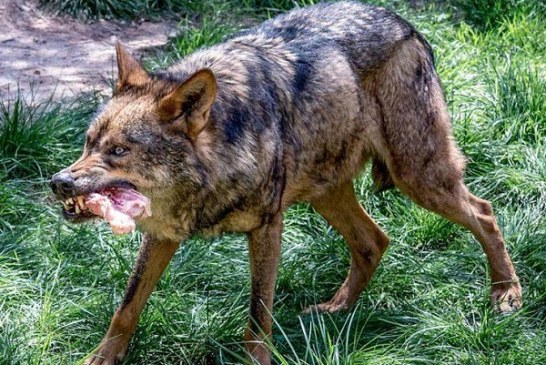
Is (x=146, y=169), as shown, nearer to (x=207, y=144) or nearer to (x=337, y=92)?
(x=207, y=144)

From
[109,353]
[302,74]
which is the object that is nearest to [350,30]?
[302,74]

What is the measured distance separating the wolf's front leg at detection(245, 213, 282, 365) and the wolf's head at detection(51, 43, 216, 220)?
0.55 meters

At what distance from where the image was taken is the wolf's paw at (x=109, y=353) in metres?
5.64

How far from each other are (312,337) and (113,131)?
5.29ft

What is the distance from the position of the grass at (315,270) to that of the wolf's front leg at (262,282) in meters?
0.14

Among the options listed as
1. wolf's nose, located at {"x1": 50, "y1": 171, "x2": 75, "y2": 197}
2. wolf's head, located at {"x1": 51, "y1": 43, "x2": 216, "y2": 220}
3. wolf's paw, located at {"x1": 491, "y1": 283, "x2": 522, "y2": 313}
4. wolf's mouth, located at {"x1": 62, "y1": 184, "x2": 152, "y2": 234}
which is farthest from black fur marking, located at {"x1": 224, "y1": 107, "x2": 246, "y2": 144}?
wolf's paw, located at {"x1": 491, "y1": 283, "x2": 522, "y2": 313}

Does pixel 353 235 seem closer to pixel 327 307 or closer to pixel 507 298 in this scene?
pixel 327 307

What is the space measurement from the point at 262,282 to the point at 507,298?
158 centimetres

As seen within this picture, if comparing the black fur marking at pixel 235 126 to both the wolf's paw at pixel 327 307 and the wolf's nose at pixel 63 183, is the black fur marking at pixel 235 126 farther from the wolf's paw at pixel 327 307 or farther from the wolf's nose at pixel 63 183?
the wolf's paw at pixel 327 307

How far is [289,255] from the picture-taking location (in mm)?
6711

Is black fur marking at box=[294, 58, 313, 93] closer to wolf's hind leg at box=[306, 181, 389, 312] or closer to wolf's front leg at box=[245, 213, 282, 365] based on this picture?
wolf's front leg at box=[245, 213, 282, 365]

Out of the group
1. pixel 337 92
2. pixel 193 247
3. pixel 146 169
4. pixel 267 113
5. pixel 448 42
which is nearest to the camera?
pixel 146 169

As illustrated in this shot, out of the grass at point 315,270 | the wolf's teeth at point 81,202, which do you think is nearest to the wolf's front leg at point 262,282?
the grass at point 315,270

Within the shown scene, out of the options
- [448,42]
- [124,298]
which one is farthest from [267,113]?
[448,42]
